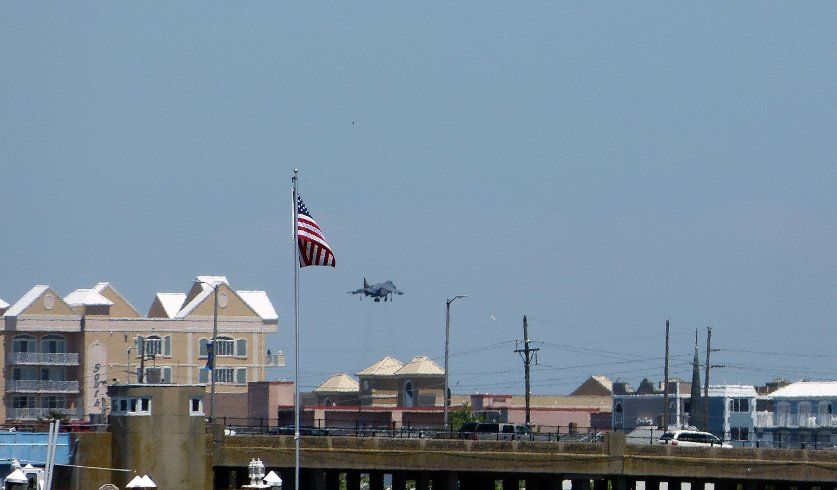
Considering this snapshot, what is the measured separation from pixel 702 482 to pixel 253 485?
28.9 metres

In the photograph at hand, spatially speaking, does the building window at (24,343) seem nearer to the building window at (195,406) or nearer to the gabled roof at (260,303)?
the gabled roof at (260,303)

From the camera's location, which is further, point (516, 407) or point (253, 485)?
point (516, 407)

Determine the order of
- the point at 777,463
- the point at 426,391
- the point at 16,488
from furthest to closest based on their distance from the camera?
the point at 426,391 < the point at 777,463 < the point at 16,488

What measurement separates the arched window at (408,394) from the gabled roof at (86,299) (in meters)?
33.8

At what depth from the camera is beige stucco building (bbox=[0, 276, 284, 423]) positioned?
16425 cm

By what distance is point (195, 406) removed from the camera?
246 ft

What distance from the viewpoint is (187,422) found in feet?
244

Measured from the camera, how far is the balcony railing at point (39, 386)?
163925 millimetres

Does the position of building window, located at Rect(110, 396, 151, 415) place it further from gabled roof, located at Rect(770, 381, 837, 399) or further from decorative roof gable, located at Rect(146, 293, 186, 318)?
gabled roof, located at Rect(770, 381, 837, 399)

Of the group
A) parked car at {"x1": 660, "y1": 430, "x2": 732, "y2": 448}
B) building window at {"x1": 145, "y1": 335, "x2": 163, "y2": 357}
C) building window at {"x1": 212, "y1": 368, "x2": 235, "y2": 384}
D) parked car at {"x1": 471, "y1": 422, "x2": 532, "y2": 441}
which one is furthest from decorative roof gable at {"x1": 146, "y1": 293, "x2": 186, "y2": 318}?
parked car at {"x1": 660, "y1": 430, "x2": 732, "y2": 448}

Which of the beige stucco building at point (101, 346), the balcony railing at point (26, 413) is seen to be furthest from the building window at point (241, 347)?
the balcony railing at point (26, 413)

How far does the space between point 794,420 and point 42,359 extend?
236 feet

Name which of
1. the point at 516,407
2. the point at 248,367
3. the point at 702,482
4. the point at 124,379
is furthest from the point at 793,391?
the point at 702,482

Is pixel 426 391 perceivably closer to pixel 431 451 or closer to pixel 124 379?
pixel 124 379
